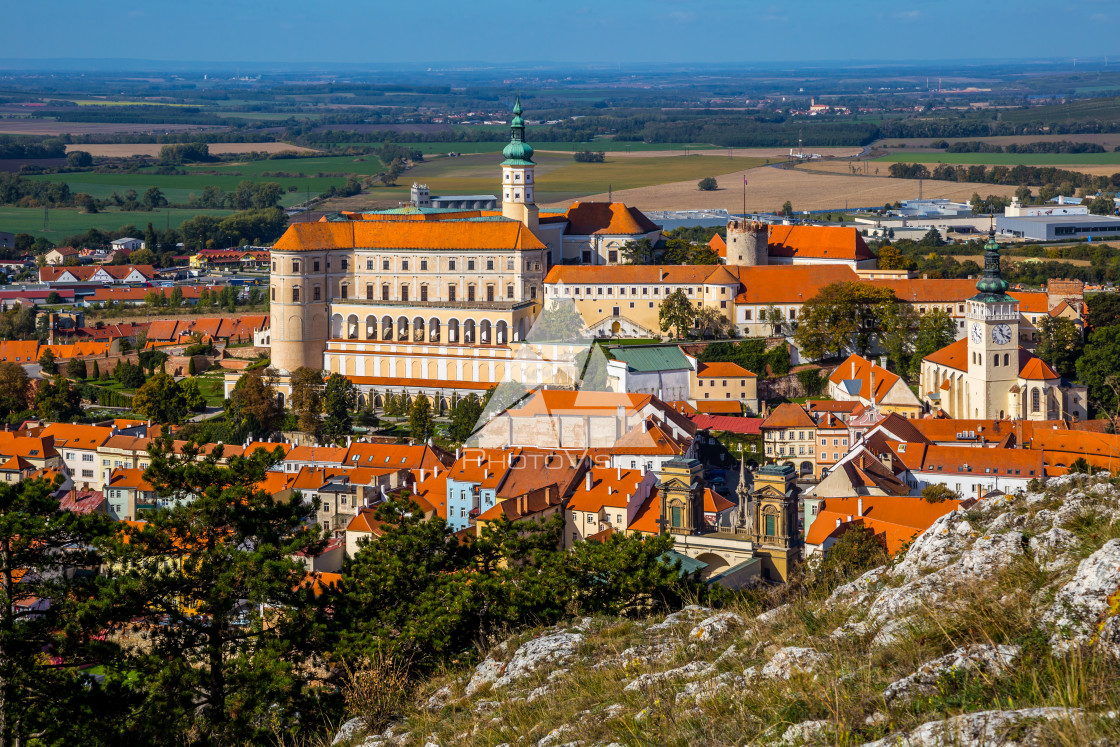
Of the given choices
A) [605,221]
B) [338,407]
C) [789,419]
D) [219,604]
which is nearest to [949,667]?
[219,604]

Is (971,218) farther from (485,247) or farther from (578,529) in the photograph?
(578,529)

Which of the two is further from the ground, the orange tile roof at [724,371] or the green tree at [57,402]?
the orange tile roof at [724,371]

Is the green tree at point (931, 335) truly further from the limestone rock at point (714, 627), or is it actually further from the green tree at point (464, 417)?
the limestone rock at point (714, 627)

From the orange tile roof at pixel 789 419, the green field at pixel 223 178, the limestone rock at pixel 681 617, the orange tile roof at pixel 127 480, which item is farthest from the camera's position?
the green field at pixel 223 178

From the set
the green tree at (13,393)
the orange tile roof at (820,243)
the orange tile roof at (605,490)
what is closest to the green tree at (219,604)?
the orange tile roof at (605,490)

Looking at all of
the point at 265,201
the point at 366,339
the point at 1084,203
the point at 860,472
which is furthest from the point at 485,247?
the point at 265,201

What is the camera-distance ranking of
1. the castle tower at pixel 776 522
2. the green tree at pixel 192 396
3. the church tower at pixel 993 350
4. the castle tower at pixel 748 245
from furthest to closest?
the castle tower at pixel 748 245
the green tree at pixel 192 396
the church tower at pixel 993 350
the castle tower at pixel 776 522

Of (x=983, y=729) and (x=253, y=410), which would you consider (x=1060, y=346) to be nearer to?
(x=253, y=410)
